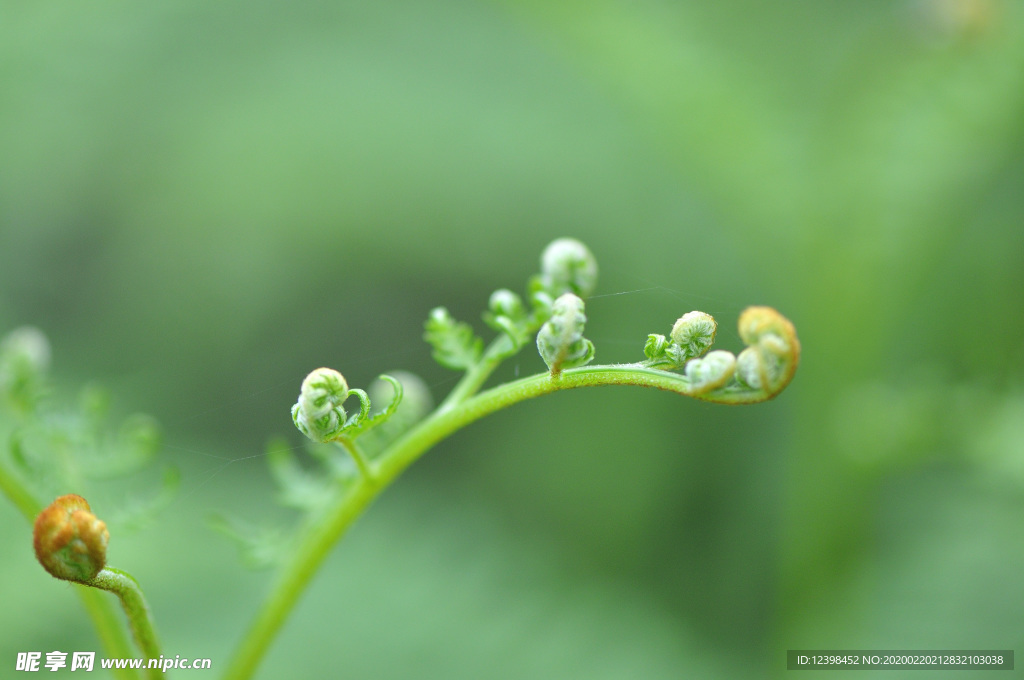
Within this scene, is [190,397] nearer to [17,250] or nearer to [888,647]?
[17,250]

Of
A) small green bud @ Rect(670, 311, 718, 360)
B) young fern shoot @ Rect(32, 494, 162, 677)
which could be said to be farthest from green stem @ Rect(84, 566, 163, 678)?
small green bud @ Rect(670, 311, 718, 360)

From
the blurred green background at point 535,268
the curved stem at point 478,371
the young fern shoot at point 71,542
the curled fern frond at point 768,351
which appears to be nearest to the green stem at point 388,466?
the curved stem at point 478,371

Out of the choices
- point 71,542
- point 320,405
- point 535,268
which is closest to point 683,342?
point 320,405

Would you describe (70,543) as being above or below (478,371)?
below

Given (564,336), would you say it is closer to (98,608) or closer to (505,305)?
(505,305)

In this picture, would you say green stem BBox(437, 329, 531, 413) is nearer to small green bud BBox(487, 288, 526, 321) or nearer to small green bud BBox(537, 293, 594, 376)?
small green bud BBox(487, 288, 526, 321)

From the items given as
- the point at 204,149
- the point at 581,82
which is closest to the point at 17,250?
the point at 204,149

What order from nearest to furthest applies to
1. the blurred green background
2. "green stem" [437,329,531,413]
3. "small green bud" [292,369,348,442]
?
"small green bud" [292,369,348,442] → "green stem" [437,329,531,413] → the blurred green background
